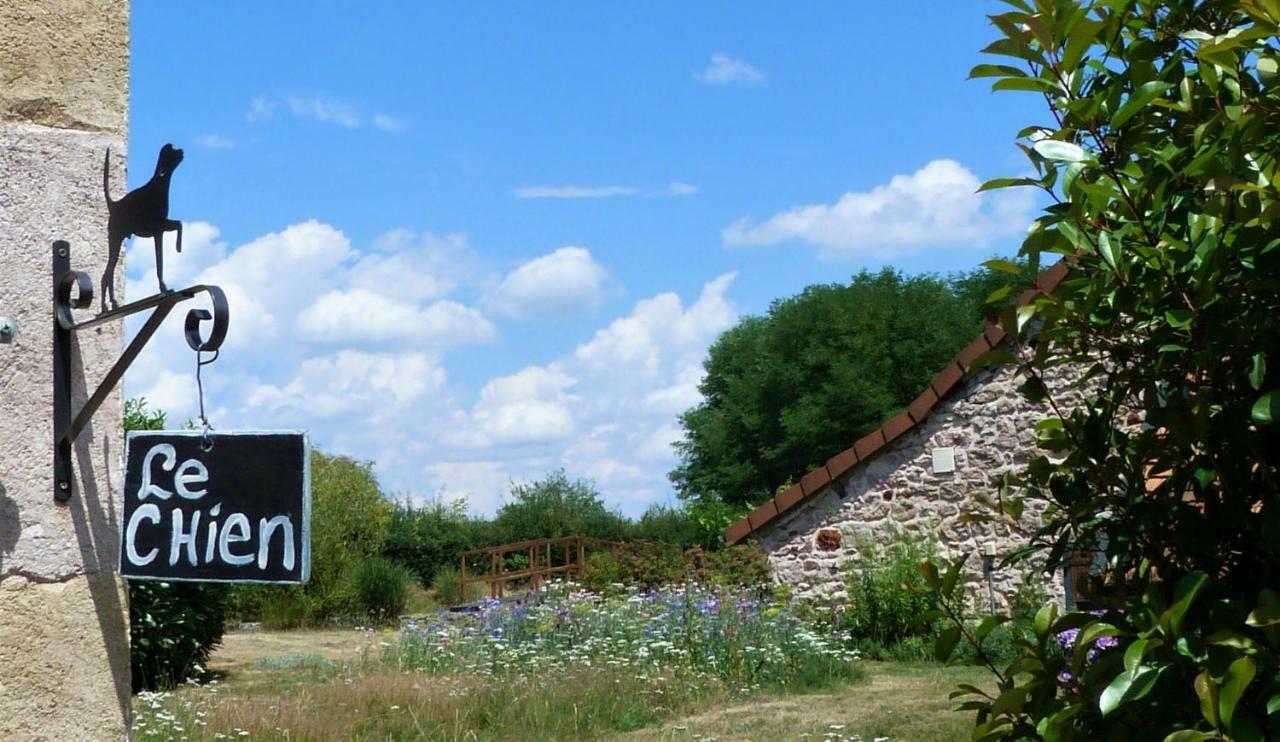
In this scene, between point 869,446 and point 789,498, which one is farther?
point 789,498

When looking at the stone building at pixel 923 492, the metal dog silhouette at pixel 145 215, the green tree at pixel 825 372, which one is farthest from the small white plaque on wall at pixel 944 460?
the green tree at pixel 825 372

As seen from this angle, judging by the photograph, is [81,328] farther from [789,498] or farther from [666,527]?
[666,527]

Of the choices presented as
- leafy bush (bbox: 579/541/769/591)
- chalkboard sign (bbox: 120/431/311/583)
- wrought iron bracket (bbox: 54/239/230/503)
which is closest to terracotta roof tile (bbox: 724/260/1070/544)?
leafy bush (bbox: 579/541/769/591)

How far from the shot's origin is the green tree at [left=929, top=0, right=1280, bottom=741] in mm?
2025

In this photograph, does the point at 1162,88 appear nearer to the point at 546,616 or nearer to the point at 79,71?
the point at 79,71

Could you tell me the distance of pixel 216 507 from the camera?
266 centimetres

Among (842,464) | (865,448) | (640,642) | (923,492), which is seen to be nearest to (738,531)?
(842,464)

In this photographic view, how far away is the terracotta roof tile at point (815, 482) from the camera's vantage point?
1384 centimetres

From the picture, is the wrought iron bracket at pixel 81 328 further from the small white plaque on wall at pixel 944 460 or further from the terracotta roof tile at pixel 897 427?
the small white plaque on wall at pixel 944 460

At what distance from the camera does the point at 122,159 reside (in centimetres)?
281

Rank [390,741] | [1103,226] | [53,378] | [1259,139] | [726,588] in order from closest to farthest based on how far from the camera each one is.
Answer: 1. [1259,139]
2. [1103,226]
3. [53,378]
4. [390,741]
5. [726,588]

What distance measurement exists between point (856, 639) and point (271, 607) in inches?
361

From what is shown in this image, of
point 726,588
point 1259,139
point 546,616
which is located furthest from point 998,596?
point 1259,139

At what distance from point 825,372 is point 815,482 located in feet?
51.6
